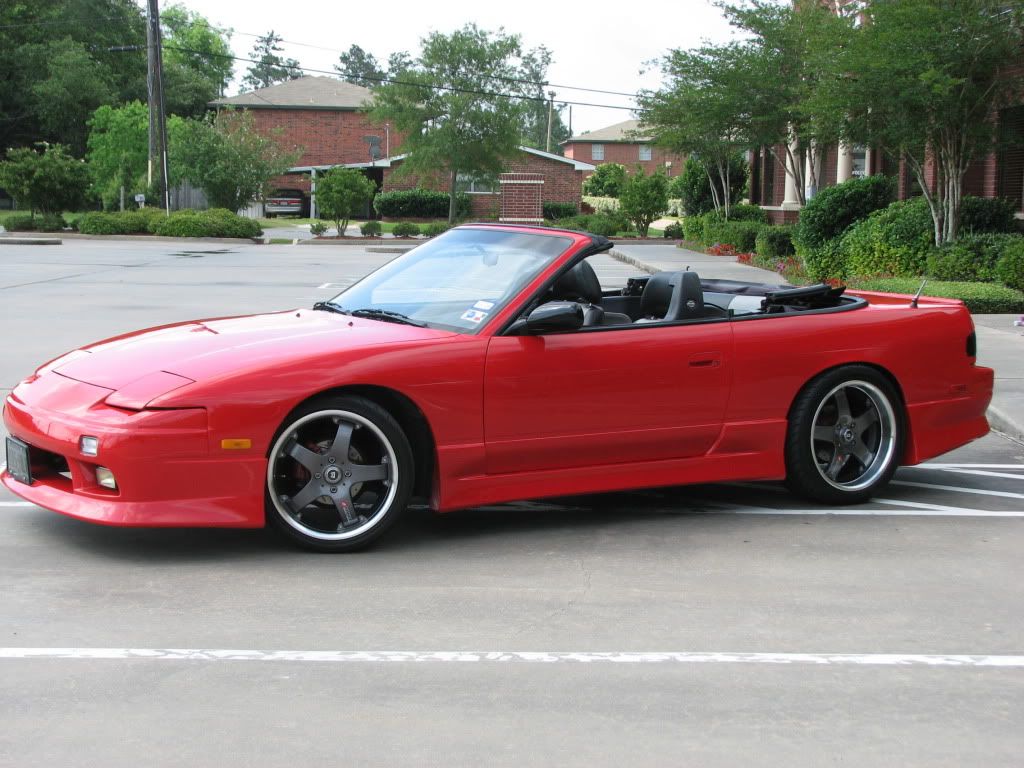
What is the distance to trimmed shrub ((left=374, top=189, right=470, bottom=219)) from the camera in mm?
61281

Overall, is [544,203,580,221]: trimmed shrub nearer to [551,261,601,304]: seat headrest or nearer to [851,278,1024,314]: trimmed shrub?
[851,278,1024,314]: trimmed shrub

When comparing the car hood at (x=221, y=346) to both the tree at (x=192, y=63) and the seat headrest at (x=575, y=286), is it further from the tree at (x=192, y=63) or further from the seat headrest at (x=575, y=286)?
the tree at (x=192, y=63)

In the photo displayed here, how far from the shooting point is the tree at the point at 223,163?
5050 cm

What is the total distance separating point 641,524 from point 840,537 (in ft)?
3.16

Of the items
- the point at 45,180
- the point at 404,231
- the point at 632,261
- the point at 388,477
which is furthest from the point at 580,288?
the point at 45,180

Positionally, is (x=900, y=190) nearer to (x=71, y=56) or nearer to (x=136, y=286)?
(x=136, y=286)

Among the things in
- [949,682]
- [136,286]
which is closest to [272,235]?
[136,286]

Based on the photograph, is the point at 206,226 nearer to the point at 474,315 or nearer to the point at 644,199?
the point at 644,199

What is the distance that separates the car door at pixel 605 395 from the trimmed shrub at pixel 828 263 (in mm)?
15998

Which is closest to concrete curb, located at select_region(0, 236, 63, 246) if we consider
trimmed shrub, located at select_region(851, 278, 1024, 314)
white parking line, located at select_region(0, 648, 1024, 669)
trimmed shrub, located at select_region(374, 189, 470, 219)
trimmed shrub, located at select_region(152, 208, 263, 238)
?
trimmed shrub, located at select_region(152, 208, 263, 238)

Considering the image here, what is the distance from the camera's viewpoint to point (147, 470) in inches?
205

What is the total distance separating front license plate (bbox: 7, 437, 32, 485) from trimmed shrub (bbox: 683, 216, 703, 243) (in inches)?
1364

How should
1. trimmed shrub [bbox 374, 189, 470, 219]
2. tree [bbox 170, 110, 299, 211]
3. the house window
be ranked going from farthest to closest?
trimmed shrub [bbox 374, 189, 470, 219] → the house window → tree [bbox 170, 110, 299, 211]

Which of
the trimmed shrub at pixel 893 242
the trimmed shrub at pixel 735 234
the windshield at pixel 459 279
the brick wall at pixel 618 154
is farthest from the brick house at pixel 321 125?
the windshield at pixel 459 279
